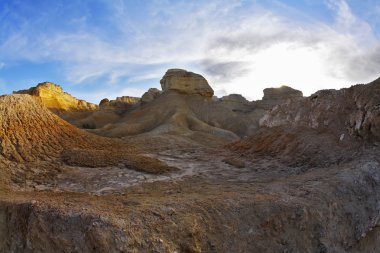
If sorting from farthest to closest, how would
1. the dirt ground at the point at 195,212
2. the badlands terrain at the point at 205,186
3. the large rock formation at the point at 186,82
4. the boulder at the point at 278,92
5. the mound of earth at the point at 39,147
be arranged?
1. the boulder at the point at 278,92
2. the large rock formation at the point at 186,82
3. the mound of earth at the point at 39,147
4. the badlands terrain at the point at 205,186
5. the dirt ground at the point at 195,212

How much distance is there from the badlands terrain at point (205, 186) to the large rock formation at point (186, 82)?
24.7 metres

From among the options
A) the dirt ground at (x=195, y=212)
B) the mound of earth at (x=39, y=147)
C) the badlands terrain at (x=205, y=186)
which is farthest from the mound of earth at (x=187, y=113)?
the dirt ground at (x=195, y=212)

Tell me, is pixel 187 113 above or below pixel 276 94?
below

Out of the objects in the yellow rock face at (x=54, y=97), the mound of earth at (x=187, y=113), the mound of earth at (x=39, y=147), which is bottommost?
the mound of earth at (x=39, y=147)

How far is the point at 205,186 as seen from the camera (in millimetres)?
6074

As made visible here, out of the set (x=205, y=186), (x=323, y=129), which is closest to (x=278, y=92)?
(x=323, y=129)

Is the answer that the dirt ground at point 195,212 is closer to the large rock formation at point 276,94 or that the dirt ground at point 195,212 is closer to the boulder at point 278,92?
the large rock formation at point 276,94

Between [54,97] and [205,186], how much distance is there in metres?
34.4

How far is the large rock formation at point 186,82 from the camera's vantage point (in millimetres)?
34625

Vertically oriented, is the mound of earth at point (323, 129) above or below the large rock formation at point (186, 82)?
below

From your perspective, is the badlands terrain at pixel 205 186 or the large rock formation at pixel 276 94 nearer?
the badlands terrain at pixel 205 186

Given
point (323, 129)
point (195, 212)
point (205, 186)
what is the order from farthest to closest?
point (323, 129), point (205, 186), point (195, 212)

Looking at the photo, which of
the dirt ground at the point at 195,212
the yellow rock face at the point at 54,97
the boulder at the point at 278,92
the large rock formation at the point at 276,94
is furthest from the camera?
the boulder at the point at 278,92

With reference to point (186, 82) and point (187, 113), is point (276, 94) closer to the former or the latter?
point (186, 82)
